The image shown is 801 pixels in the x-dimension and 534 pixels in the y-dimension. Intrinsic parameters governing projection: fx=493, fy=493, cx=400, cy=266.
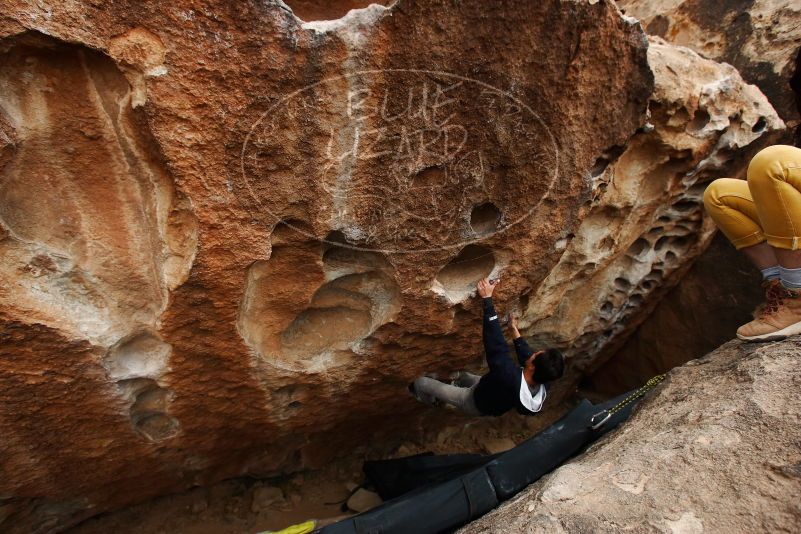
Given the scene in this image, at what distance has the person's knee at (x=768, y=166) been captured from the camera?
180cm

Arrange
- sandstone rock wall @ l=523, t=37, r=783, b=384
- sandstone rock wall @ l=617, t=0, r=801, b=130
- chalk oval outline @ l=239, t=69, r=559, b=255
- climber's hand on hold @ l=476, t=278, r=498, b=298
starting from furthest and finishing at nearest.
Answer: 1. sandstone rock wall @ l=617, t=0, r=801, b=130
2. sandstone rock wall @ l=523, t=37, r=783, b=384
3. climber's hand on hold @ l=476, t=278, r=498, b=298
4. chalk oval outline @ l=239, t=69, r=559, b=255

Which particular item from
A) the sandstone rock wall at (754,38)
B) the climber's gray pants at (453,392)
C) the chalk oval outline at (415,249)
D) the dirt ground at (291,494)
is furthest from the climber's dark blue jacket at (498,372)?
the sandstone rock wall at (754,38)

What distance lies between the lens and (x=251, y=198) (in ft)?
5.63

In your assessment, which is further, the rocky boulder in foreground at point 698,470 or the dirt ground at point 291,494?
the dirt ground at point 291,494

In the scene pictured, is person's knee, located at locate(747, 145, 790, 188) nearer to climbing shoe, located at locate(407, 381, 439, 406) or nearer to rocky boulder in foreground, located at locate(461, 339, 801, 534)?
rocky boulder in foreground, located at locate(461, 339, 801, 534)

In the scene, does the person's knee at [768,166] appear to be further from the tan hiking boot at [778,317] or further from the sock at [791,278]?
the tan hiking boot at [778,317]

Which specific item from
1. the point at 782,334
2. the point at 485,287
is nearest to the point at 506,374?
the point at 485,287

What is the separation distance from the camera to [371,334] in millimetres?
2262

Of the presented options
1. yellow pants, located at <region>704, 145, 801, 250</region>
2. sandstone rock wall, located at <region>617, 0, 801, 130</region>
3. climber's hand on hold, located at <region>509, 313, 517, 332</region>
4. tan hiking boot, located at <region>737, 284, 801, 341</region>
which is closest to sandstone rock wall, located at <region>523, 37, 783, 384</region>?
climber's hand on hold, located at <region>509, 313, 517, 332</region>

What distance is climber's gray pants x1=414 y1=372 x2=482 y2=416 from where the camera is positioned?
2.42m

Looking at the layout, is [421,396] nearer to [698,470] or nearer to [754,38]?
[698,470]

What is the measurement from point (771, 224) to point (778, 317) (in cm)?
43

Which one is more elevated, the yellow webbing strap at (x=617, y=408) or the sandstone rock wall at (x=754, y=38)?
the sandstone rock wall at (x=754, y=38)

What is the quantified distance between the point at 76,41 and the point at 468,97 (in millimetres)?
1227
